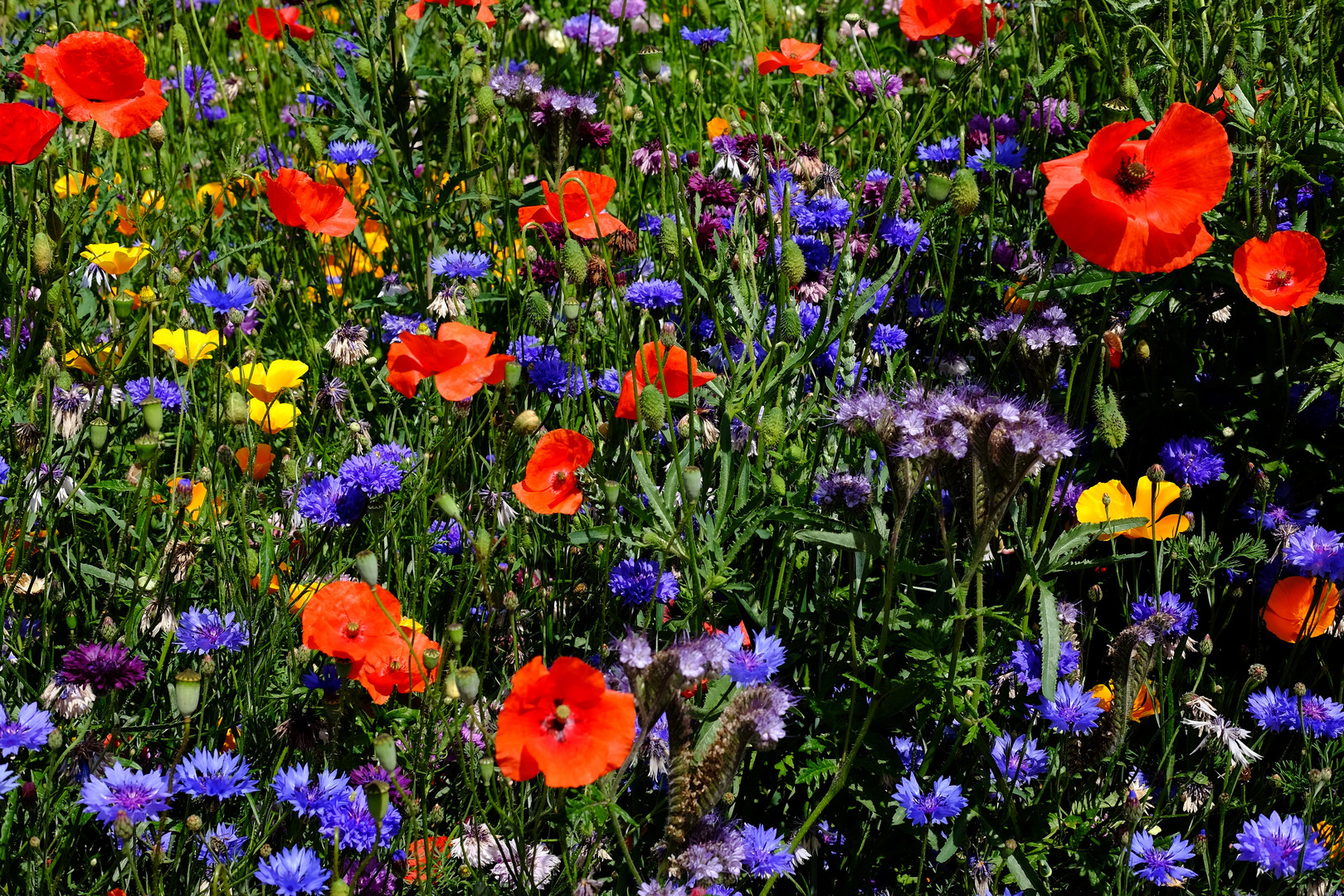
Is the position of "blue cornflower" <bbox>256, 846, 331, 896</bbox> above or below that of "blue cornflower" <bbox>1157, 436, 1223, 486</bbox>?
below

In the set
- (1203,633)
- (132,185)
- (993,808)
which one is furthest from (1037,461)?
(132,185)

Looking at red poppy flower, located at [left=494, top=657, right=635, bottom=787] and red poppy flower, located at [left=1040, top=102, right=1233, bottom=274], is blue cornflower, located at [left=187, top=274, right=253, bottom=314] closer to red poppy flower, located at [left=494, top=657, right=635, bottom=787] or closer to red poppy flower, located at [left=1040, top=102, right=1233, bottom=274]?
red poppy flower, located at [left=494, top=657, right=635, bottom=787]

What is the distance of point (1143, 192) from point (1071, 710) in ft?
2.74

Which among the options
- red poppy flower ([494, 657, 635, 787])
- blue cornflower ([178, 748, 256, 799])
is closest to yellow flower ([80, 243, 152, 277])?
blue cornflower ([178, 748, 256, 799])

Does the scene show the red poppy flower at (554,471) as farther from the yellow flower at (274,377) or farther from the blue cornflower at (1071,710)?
the blue cornflower at (1071,710)

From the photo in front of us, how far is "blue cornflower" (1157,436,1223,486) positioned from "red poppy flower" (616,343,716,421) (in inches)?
38.3

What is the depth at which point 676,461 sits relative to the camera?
1771 mm

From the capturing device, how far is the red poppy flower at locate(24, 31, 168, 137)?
7.80 ft

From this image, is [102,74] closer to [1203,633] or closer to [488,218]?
[488,218]

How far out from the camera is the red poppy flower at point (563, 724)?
1354 millimetres

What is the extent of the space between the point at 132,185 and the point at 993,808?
9.11 ft

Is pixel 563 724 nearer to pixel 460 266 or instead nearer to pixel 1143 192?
pixel 1143 192

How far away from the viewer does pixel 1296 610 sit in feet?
7.11

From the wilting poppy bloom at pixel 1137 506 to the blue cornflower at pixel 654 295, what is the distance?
2.87 ft
